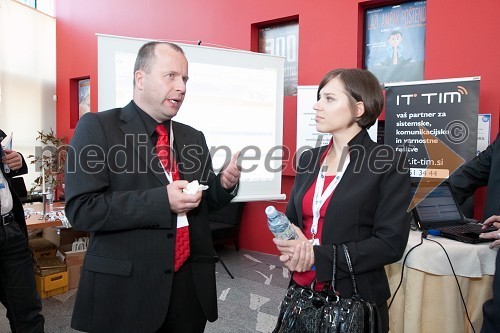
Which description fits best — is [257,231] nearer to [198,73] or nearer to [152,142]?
[198,73]

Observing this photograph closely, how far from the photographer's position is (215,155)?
3023 mm

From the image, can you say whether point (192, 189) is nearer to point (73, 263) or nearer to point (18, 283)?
point (18, 283)

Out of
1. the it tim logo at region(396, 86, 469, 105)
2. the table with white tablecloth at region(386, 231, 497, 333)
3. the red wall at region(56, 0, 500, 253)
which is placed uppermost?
the red wall at region(56, 0, 500, 253)

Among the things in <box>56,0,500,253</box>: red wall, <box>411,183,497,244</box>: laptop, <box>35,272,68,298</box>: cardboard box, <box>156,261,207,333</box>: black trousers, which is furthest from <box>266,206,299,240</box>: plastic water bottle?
<box>35,272,68,298</box>: cardboard box

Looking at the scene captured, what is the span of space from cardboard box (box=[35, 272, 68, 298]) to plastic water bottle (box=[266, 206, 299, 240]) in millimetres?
2926

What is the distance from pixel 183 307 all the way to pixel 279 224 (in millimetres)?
481

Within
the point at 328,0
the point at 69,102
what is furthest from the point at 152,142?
the point at 69,102

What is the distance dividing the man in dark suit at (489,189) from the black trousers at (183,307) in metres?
1.38

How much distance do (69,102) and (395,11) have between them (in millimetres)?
5894

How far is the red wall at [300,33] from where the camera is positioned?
10.7 ft

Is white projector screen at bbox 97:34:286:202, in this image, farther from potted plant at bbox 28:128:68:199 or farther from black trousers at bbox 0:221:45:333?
potted plant at bbox 28:128:68:199

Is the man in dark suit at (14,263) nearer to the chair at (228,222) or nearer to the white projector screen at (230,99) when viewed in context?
the white projector screen at (230,99)

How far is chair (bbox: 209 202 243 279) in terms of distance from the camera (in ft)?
15.2

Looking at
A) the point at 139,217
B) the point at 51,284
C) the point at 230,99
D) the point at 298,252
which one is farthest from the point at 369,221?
the point at 51,284
